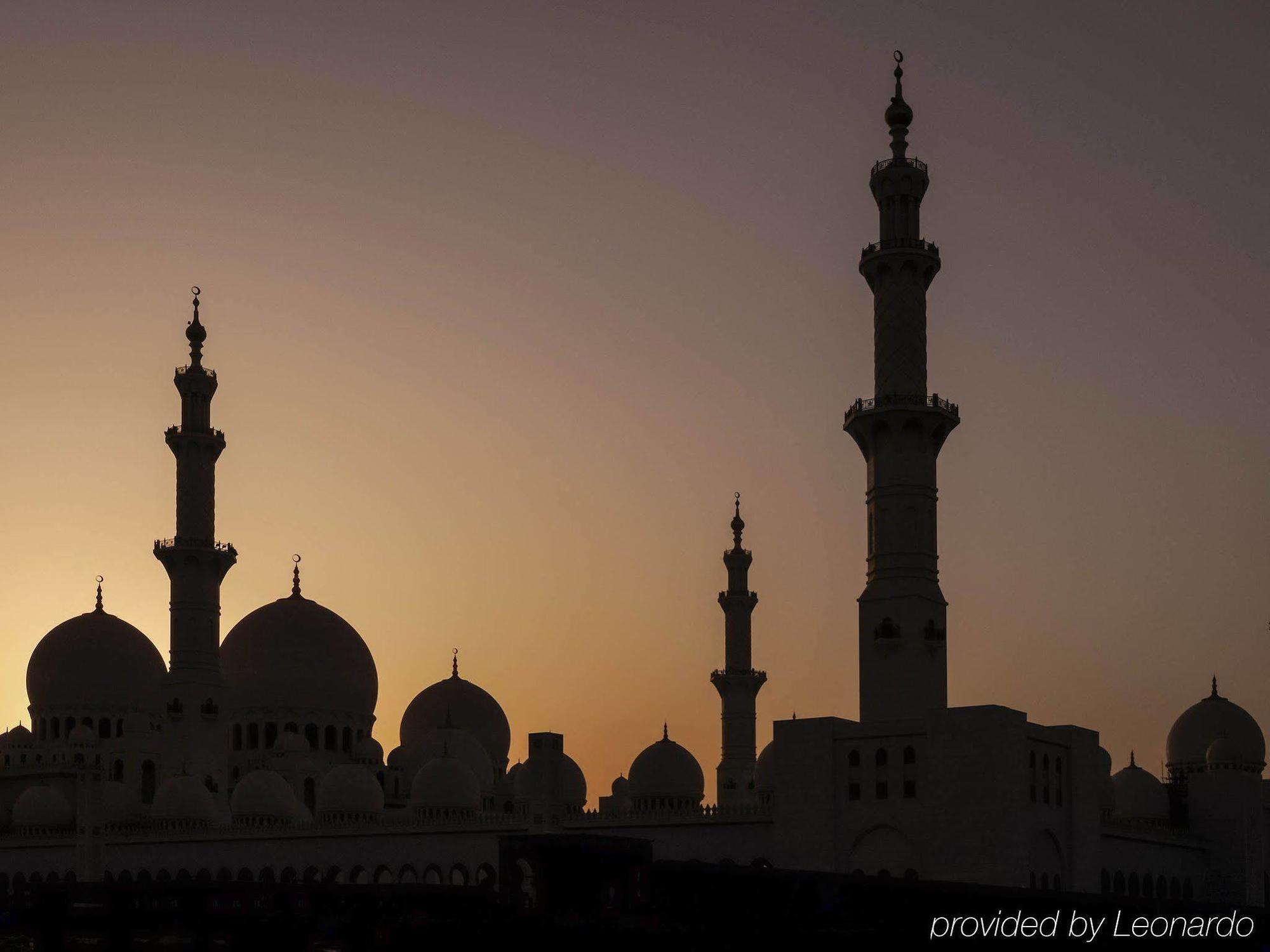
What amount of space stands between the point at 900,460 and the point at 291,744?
2729 cm

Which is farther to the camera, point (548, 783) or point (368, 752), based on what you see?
point (368, 752)

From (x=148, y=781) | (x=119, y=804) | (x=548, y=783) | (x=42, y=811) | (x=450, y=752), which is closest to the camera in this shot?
(x=548, y=783)

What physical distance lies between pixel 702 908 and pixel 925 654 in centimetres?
1285

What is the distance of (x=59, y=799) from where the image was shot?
200ft

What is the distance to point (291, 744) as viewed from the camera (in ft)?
211

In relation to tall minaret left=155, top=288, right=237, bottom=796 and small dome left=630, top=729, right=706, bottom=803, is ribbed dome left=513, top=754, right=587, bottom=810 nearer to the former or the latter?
small dome left=630, top=729, right=706, bottom=803

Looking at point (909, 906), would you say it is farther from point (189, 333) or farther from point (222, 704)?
point (189, 333)

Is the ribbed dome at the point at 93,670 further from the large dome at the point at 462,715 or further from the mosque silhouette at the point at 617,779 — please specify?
the large dome at the point at 462,715

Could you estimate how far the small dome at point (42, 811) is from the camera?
60.5 m

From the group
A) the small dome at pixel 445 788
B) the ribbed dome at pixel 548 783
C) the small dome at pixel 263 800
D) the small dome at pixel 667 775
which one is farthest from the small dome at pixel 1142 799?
the small dome at pixel 263 800

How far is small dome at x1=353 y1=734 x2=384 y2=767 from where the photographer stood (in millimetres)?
64750

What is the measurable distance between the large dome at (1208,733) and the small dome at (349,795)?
25661mm

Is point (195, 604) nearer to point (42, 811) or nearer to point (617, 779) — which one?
point (42, 811)

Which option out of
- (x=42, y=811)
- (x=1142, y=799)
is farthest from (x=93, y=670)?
(x=1142, y=799)
